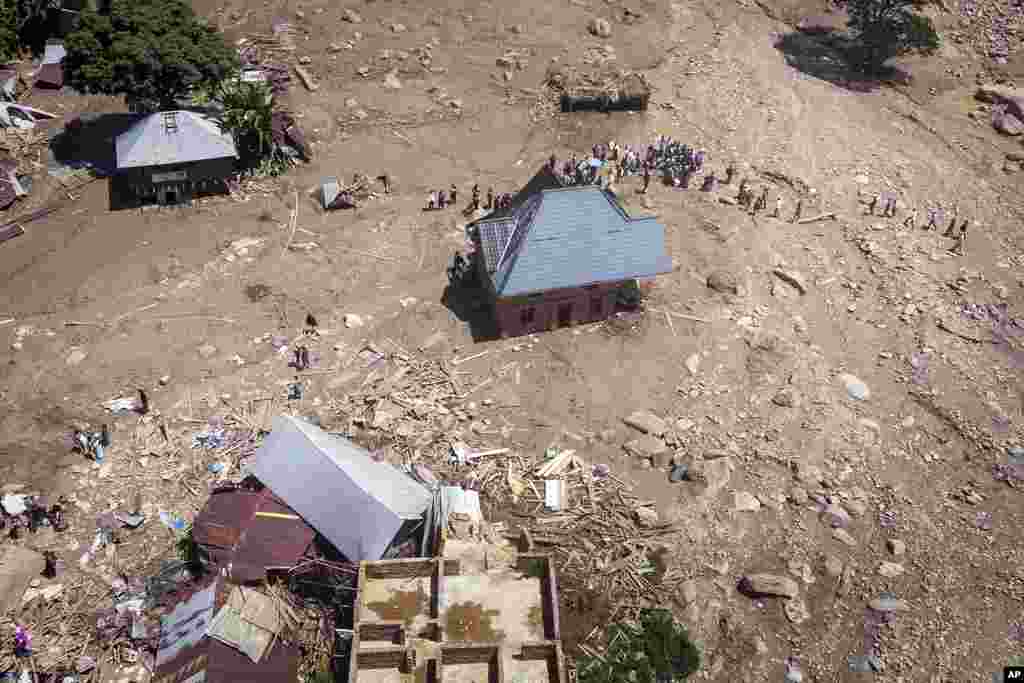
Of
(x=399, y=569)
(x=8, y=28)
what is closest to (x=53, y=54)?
(x=8, y=28)

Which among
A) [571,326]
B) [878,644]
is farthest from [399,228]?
[878,644]

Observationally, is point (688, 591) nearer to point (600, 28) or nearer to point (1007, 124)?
point (600, 28)

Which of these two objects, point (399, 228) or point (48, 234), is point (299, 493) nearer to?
point (399, 228)

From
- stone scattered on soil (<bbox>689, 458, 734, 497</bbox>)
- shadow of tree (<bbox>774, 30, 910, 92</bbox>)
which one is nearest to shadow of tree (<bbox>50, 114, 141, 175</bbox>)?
stone scattered on soil (<bbox>689, 458, 734, 497</bbox>)

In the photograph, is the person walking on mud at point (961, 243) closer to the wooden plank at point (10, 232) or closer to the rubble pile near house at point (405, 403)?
the rubble pile near house at point (405, 403)

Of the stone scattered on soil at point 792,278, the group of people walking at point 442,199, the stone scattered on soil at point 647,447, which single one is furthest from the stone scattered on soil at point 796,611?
the group of people walking at point 442,199
